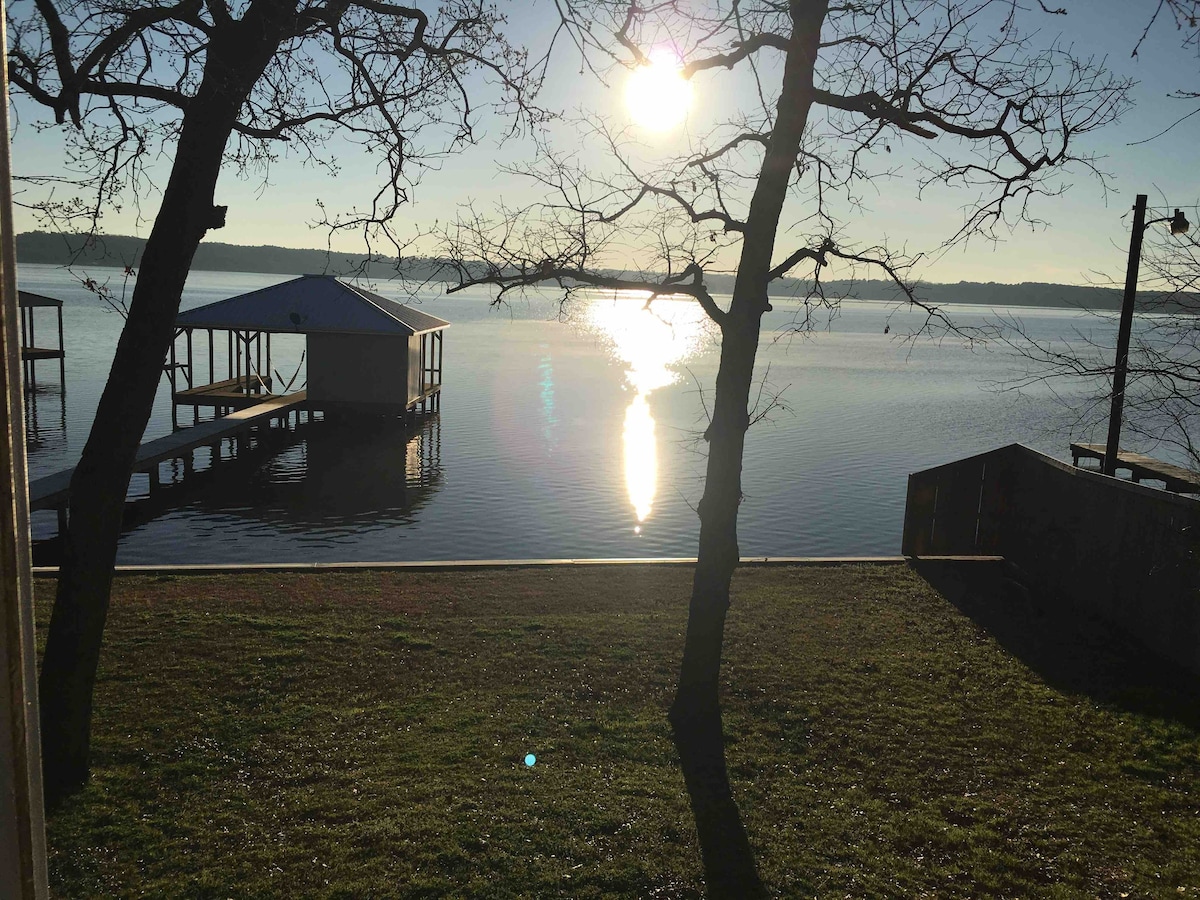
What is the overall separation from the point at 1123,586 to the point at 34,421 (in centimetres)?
3809

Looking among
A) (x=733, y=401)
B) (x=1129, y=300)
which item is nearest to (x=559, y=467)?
(x=1129, y=300)

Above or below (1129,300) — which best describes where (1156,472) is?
below

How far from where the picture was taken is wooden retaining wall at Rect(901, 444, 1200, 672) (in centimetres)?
943

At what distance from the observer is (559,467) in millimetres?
31547

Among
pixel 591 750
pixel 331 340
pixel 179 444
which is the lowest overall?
pixel 179 444

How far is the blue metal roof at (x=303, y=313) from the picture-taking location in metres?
31.5

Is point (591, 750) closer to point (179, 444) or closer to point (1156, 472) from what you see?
point (1156, 472)

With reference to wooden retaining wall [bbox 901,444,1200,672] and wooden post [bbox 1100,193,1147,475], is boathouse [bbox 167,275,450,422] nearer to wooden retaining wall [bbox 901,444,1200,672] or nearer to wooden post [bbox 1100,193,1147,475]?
wooden retaining wall [bbox 901,444,1200,672]

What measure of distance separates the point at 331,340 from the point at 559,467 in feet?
35.6

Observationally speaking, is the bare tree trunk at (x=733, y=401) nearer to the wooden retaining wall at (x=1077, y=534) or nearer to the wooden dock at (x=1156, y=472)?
the wooden retaining wall at (x=1077, y=534)

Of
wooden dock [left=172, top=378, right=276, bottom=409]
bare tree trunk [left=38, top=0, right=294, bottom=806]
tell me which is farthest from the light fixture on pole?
wooden dock [left=172, top=378, right=276, bottom=409]

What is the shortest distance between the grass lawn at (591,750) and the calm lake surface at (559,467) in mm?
3397

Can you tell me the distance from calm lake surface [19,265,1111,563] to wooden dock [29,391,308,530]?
3.59ft

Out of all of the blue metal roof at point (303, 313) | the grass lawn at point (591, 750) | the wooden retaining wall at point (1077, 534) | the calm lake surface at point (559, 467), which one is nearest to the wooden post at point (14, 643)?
the grass lawn at point (591, 750)
